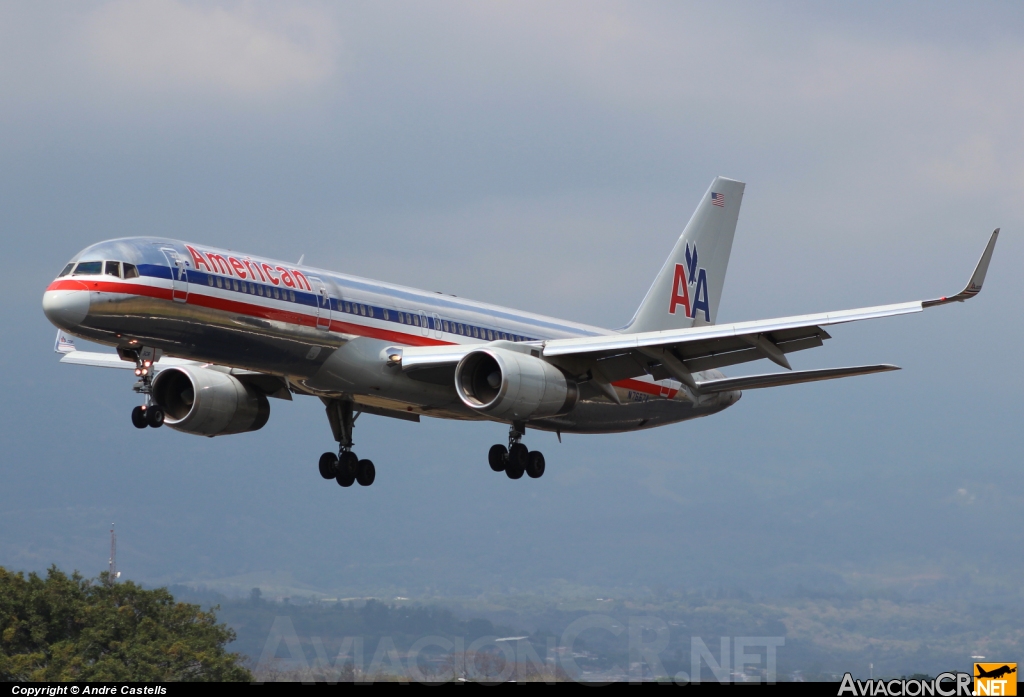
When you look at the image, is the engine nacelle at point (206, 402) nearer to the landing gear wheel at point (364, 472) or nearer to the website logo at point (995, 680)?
the landing gear wheel at point (364, 472)

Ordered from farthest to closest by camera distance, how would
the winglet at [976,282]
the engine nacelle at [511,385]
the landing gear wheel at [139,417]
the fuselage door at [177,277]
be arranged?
1. the engine nacelle at [511,385]
2. the landing gear wheel at [139,417]
3. the fuselage door at [177,277]
4. the winglet at [976,282]

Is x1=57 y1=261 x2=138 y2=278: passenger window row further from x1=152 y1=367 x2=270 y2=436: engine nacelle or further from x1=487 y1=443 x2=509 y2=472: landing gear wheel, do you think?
x1=487 y1=443 x2=509 y2=472: landing gear wheel

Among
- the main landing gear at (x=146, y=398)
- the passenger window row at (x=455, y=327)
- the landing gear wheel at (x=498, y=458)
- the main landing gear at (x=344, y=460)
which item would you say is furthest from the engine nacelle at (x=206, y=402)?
the landing gear wheel at (x=498, y=458)

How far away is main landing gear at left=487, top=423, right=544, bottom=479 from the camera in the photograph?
37.9m

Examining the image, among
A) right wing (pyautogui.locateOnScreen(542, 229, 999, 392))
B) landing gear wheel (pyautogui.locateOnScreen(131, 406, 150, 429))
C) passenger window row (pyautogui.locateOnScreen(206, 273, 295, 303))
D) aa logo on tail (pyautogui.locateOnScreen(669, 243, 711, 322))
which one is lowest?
landing gear wheel (pyautogui.locateOnScreen(131, 406, 150, 429))

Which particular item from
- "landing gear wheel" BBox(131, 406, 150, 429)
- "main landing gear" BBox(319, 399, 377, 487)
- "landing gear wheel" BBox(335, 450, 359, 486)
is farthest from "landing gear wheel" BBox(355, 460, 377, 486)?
"landing gear wheel" BBox(131, 406, 150, 429)

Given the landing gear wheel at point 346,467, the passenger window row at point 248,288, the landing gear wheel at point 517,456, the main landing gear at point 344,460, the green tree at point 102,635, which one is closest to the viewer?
the passenger window row at point 248,288

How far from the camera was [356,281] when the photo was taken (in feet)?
118

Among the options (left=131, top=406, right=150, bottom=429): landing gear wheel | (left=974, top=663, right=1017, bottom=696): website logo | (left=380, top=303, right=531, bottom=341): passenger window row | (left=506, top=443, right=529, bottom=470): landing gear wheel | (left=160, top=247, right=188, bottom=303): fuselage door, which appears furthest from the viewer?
(left=506, top=443, right=529, bottom=470): landing gear wheel

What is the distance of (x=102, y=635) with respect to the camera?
5338 cm

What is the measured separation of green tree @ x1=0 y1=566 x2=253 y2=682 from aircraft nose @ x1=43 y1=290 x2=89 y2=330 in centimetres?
2234

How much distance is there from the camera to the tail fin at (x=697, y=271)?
46250mm

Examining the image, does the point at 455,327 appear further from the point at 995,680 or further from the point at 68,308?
the point at 995,680

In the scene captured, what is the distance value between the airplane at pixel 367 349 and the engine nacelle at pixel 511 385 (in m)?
0.04
